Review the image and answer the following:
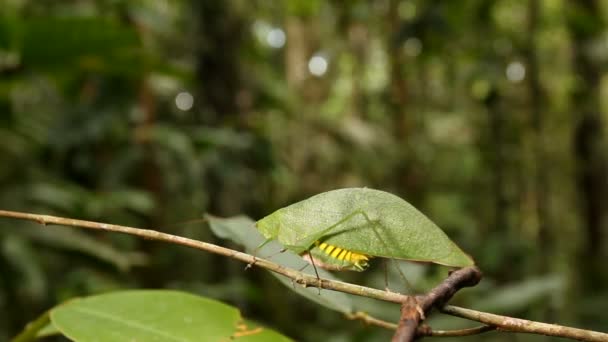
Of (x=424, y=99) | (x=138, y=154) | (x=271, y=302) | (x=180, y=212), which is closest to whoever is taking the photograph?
(x=138, y=154)

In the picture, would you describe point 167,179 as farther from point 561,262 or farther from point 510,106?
point 561,262

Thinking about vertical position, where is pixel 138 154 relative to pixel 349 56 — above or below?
below

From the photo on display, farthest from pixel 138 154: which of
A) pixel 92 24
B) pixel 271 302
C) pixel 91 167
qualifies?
pixel 271 302

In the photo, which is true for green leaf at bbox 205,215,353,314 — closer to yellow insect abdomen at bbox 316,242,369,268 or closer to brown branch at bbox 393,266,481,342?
yellow insect abdomen at bbox 316,242,369,268

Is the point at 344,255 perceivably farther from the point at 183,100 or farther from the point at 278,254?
the point at 183,100

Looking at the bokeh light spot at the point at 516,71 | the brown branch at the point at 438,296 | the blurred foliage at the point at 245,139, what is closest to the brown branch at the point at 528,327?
the brown branch at the point at 438,296

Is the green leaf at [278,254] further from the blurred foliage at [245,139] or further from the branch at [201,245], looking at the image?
the blurred foliage at [245,139]
